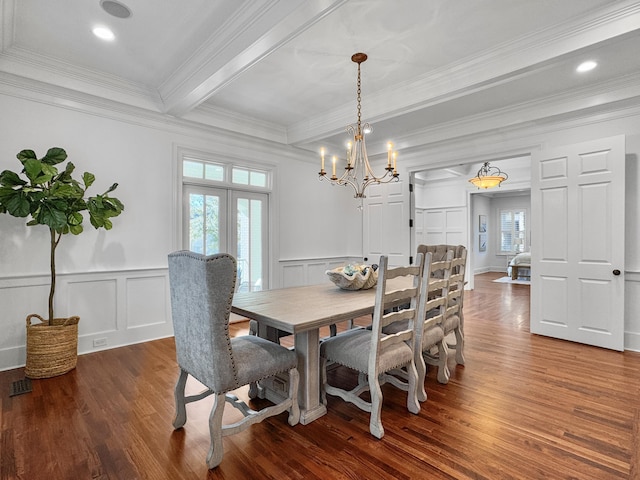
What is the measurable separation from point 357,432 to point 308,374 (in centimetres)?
44

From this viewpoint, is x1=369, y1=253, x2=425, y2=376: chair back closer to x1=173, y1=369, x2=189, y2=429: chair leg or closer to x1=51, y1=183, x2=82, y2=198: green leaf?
x1=173, y1=369, x2=189, y2=429: chair leg

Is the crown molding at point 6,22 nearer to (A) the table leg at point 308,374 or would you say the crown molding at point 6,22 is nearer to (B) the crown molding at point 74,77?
(B) the crown molding at point 74,77

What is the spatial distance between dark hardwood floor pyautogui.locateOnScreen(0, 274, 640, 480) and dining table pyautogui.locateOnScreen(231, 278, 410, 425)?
0.58 ft

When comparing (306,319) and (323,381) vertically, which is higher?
(306,319)

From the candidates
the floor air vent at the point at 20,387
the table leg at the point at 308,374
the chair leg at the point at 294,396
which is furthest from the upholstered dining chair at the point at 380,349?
the floor air vent at the point at 20,387

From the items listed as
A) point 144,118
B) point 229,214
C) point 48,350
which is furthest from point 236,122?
point 48,350

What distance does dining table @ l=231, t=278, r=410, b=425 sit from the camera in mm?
1948


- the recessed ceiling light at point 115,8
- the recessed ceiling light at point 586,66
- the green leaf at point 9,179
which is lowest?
the green leaf at point 9,179

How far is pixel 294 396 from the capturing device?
2066 millimetres

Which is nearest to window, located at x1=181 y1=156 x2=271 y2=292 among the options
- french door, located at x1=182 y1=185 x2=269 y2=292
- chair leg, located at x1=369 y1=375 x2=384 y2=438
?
french door, located at x1=182 y1=185 x2=269 y2=292

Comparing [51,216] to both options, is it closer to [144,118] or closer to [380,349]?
[144,118]

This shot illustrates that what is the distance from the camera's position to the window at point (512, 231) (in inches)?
416

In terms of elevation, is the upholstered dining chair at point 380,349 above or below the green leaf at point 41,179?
below

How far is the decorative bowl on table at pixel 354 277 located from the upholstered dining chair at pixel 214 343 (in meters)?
0.98
